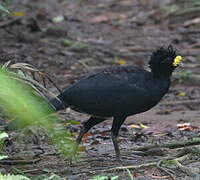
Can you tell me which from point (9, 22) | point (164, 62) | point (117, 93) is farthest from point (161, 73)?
point (9, 22)

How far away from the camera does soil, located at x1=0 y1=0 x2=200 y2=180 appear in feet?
17.8

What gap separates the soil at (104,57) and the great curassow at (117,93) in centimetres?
41

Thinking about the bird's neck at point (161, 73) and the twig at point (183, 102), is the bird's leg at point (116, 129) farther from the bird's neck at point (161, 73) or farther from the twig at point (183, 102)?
the twig at point (183, 102)

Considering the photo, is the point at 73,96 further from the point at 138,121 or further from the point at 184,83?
the point at 184,83

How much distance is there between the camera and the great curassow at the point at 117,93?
557 cm

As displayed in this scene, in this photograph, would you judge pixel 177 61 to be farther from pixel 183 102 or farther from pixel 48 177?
pixel 183 102

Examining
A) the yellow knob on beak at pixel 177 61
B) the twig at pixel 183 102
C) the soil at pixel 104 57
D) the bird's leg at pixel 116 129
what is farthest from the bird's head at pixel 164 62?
the twig at pixel 183 102

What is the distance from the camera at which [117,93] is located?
5594 mm

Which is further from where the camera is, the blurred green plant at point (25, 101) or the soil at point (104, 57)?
the soil at point (104, 57)

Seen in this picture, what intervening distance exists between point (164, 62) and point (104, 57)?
6037mm

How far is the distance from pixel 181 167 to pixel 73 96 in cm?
120

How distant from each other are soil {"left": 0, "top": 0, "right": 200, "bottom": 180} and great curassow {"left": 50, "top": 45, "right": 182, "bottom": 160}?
408 mm

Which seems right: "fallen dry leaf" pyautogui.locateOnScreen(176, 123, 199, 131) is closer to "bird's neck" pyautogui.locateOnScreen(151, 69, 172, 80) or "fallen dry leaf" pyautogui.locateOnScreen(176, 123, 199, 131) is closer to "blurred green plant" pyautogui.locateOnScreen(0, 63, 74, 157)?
"bird's neck" pyautogui.locateOnScreen(151, 69, 172, 80)

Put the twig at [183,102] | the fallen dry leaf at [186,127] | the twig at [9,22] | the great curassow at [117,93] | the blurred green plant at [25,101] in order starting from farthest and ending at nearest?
the twig at [9,22] < the twig at [183,102] < the fallen dry leaf at [186,127] < the great curassow at [117,93] < the blurred green plant at [25,101]
